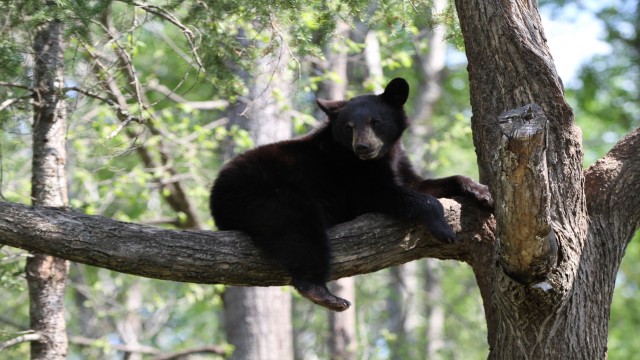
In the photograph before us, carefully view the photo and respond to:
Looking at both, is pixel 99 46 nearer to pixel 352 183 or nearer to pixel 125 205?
pixel 352 183

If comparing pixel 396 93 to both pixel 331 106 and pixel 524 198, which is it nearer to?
pixel 331 106

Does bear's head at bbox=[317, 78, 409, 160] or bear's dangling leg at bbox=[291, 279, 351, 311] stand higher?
bear's head at bbox=[317, 78, 409, 160]

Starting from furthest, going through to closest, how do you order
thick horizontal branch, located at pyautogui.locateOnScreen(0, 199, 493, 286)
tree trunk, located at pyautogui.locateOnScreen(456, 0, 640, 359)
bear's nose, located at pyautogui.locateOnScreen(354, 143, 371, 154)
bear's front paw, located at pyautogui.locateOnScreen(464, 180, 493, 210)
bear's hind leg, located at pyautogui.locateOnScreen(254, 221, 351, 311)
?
bear's nose, located at pyautogui.locateOnScreen(354, 143, 371, 154) → bear's front paw, located at pyautogui.locateOnScreen(464, 180, 493, 210) → bear's hind leg, located at pyautogui.locateOnScreen(254, 221, 351, 311) → thick horizontal branch, located at pyautogui.locateOnScreen(0, 199, 493, 286) → tree trunk, located at pyautogui.locateOnScreen(456, 0, 640, 359)

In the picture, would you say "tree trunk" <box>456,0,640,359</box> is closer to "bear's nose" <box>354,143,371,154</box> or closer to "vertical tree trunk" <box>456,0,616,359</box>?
Result: "vertical tree trunk" <box>456,0,616,359</box>

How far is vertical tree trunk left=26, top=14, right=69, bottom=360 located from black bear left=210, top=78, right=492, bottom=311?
1.56 metres

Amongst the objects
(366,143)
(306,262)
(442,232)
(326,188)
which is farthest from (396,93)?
(306,262)

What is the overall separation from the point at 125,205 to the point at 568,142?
10.4 metres

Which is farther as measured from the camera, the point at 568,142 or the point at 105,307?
the point at 105,307

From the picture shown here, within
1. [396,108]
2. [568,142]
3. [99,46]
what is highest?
[99,46]

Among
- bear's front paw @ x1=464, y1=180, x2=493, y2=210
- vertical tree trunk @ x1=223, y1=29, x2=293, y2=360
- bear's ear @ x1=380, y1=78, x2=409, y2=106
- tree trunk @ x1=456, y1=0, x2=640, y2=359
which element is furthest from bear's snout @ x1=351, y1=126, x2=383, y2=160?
vertical tree trunk @ x1=223, y1=29, x2=293, y2=360

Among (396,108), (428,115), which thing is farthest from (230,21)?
(428,115)

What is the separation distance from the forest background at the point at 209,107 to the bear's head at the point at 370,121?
1.79ft

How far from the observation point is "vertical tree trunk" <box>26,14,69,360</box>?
6.83 metres

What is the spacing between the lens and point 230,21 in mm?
7660
